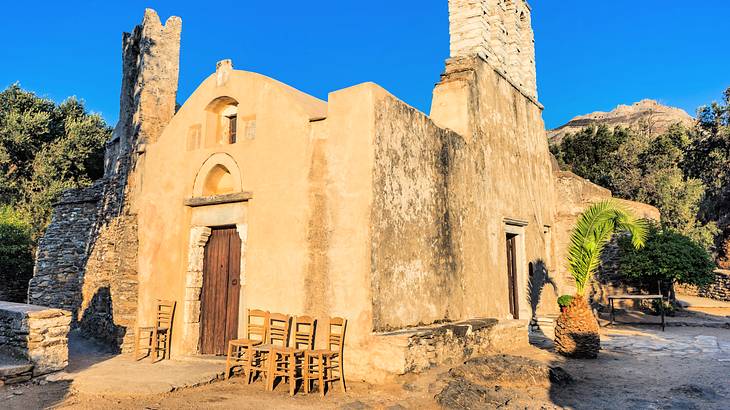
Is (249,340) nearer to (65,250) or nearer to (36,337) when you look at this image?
(36,337)

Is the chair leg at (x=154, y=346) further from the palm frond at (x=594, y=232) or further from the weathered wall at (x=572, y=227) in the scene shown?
the weathered wall at (x=572, y=227)

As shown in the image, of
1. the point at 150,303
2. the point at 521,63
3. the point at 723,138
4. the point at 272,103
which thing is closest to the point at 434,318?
the point at 272,103

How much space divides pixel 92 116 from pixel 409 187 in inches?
1016

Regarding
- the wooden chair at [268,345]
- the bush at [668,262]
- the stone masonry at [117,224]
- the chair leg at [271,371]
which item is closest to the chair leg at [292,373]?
the chair leg at [271,371]

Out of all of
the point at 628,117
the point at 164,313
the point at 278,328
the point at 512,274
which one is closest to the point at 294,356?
the point at 278,328

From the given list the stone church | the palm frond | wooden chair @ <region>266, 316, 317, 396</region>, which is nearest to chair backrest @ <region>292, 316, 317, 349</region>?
wooden chair @ <region>266, 316, 317, 396</region>

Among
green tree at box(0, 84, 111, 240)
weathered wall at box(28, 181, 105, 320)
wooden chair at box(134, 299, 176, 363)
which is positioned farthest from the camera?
green tree at box(0, 84, 111, 240)

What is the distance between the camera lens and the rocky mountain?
1741 inches

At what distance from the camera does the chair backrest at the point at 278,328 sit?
652cm

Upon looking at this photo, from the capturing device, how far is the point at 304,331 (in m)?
6.36

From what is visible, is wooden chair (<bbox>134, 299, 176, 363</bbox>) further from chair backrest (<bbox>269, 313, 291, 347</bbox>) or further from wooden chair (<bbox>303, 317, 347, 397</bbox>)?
wooden chair (<bbox>303, 317, 347, 397</bbox>)

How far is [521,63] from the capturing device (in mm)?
12094

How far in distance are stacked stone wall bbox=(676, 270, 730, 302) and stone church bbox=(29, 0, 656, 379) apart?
12250 mm

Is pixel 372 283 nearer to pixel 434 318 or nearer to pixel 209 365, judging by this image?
pixel 434 318
